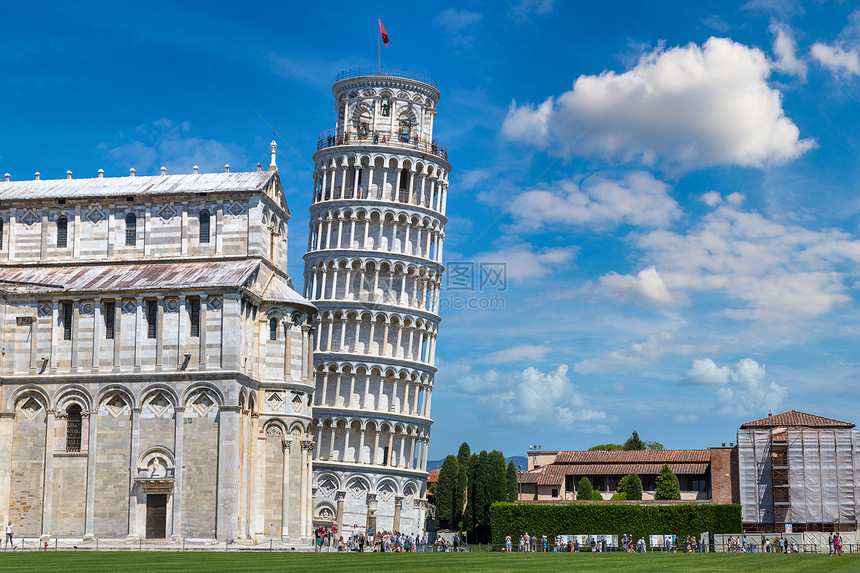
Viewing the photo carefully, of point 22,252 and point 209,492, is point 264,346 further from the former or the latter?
point 22,252

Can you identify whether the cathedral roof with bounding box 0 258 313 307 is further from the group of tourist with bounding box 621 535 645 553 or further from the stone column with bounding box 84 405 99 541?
the group of tourist with bounding box 621 535 645 553

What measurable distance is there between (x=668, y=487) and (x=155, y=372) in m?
55.3

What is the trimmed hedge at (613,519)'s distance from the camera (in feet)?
244

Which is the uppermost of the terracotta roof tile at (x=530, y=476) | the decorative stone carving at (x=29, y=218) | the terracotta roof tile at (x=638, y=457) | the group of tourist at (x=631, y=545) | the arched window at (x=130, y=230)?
the decorative stone carving at (x=29, y=218)

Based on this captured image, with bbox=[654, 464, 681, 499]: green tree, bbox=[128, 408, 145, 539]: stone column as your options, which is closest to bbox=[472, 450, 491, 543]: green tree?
bbox=[654, 464, 681, 499]: green tree

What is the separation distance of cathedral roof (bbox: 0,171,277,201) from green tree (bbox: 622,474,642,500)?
163 ft

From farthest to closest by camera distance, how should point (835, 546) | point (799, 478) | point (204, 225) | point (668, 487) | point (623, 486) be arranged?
1. point (623, 486)
2. point (668, 487)
3. point (799, 478)
4. point (204, 225)
5. point (835, 546)

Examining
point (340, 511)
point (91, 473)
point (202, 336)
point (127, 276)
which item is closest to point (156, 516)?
point (91, 473)

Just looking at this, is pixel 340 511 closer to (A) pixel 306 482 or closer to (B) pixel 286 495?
(A) pixel 306 482

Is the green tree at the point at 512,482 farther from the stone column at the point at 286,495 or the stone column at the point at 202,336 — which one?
the stone column at the point at 202,336

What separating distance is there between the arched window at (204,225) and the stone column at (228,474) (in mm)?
11035

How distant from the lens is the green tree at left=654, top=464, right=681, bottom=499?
95.4 m

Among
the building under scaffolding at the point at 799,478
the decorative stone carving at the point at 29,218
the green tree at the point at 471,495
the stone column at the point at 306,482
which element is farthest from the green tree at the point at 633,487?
the decorative stone carving at the point at 29,218

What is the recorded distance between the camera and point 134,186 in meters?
61.8
